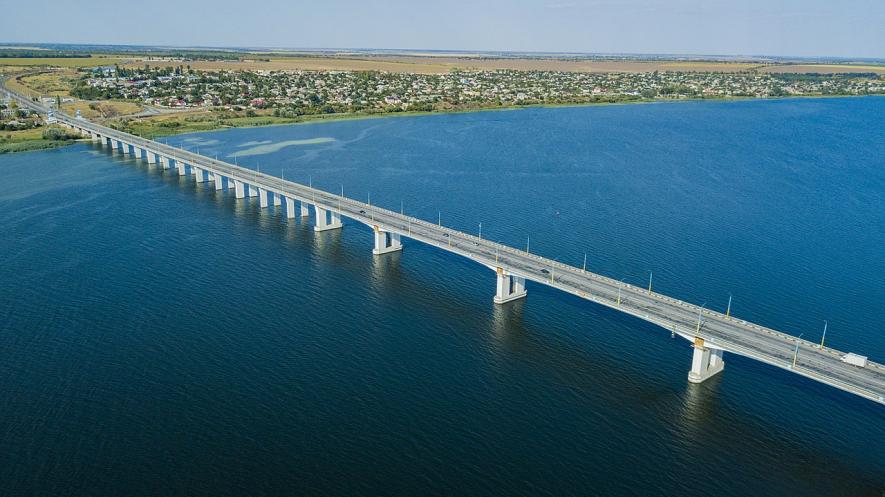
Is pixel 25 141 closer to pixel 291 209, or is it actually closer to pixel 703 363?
pixel 291 209

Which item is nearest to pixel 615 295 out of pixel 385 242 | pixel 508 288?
pixel 508 288

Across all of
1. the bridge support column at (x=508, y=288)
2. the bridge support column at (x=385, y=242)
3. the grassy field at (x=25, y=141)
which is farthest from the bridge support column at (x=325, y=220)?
the grassy field at (x=25, y=141)

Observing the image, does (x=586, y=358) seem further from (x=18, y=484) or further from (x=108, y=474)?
(x=18, y=484)

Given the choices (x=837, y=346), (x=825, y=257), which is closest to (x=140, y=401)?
(x=837, y=346)

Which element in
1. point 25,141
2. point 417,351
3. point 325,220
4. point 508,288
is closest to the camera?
point 417,351

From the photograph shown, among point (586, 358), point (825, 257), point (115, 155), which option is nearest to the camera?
point (586, 358)

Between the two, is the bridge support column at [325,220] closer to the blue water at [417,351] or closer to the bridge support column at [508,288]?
the blue water at [417,351]

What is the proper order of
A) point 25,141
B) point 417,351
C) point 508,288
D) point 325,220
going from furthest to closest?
1. point 25,141
2. point 325,220
3. point 508,288
4. point 417,351
